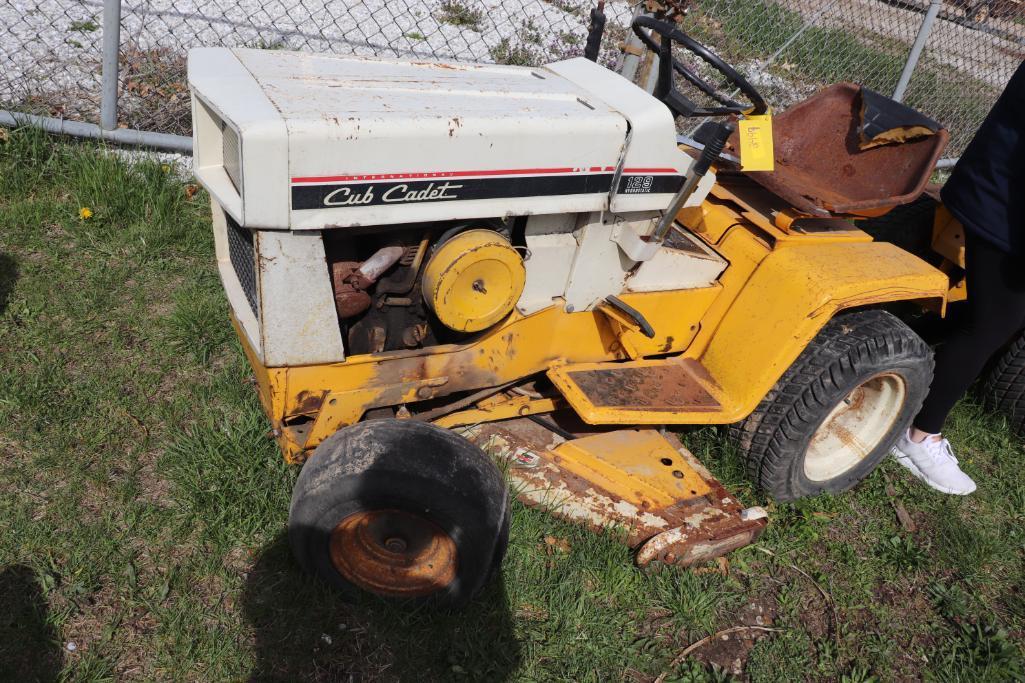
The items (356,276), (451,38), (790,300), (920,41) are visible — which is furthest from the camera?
(451,38)

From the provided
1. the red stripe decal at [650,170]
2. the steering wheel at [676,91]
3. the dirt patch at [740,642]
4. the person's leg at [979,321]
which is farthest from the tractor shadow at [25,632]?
the person's leg at [979,321]

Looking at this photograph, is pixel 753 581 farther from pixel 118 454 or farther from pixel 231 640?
pixel 118 454

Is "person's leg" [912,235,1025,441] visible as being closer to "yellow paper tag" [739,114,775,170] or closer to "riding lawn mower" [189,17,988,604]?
"riding lawn mower" [189,17,988,604]

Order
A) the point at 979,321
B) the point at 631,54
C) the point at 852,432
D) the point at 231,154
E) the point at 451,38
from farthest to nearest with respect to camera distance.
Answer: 1. the point at 451,38
2. the point at 631,54
3. the point at 852,432
4. the point at 979,321
5. the point at 231,154

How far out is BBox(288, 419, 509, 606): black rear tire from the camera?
2.08 metres

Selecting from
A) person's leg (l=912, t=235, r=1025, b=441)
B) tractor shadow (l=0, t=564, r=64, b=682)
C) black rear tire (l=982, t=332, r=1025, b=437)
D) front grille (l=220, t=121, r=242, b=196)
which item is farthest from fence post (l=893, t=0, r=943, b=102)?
tractor shadow (l=0, t=564, r=64, b=682)

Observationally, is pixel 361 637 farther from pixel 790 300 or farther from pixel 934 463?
pixel 934 463

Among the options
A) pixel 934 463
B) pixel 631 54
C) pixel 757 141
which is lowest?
pixel 934 463

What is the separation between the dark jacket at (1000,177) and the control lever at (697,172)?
109 centimetres

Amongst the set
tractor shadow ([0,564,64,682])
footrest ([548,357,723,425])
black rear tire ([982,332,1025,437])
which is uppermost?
footrest ([548,357,723,425])

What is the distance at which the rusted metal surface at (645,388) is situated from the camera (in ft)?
8.64

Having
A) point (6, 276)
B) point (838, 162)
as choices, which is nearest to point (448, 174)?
point (838, 162)

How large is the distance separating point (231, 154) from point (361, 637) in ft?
4.46

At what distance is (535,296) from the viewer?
2.51 meters
